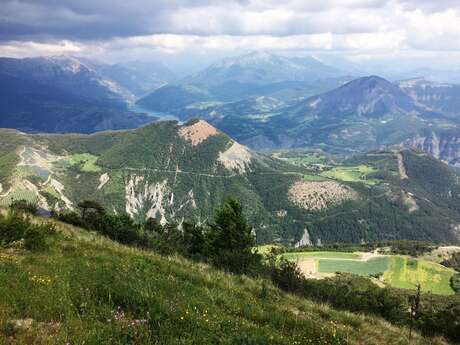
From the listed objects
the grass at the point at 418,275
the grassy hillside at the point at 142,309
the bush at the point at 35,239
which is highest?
the bush at the point at 35,239

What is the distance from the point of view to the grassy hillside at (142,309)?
7.93 m

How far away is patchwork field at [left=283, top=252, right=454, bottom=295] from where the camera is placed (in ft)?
426

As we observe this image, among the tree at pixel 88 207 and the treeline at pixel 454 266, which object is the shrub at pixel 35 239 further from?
the treeline at pixel 454 266

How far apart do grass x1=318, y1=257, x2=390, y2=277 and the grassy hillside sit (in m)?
121

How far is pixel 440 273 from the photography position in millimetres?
143375

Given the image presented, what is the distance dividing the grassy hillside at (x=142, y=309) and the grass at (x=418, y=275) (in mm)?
124730

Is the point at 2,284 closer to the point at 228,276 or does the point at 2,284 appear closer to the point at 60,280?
the point at 60,280

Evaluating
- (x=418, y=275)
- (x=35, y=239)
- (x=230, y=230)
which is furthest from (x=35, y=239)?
(x=418, y=275)

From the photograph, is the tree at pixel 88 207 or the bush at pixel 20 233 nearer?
the bush at pixel 20 233

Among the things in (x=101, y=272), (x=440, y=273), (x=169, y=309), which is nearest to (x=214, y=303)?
(x=169, y=309)

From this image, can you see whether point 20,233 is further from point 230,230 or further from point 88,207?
point 88,207

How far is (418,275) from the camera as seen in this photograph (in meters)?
142

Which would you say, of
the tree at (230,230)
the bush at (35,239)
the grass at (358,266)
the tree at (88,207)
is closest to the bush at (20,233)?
the bush at (35,239)

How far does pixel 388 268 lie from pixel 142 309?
154m
